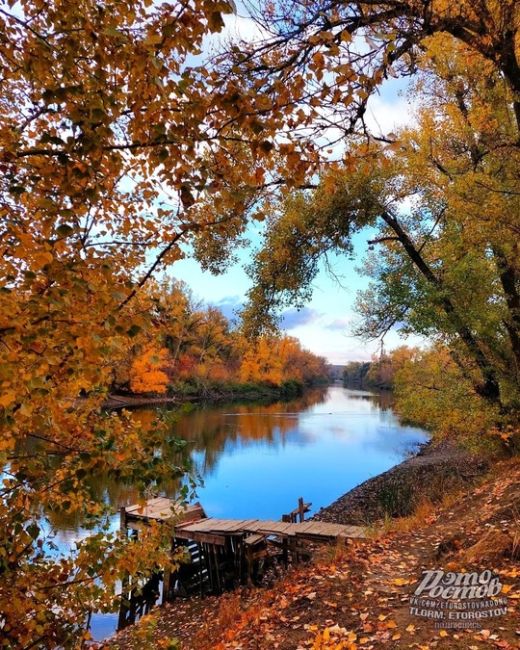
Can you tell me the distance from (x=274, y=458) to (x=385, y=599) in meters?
21.6

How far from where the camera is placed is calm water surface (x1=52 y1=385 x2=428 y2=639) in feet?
59.1

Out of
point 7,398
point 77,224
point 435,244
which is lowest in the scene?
point 7,398

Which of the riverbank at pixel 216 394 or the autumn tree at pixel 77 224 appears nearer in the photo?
the autumn tree at pixel 77 224

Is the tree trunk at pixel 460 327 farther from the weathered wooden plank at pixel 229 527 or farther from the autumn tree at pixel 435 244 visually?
the weathered wooden plank at pixel 229 527

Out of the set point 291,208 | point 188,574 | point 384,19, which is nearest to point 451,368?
point 291,208

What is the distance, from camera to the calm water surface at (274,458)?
59.1ft

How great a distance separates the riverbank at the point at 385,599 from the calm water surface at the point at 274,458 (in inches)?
152

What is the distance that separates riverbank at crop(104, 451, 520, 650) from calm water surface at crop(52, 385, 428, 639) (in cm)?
387

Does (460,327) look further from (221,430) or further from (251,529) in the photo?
(221,430)

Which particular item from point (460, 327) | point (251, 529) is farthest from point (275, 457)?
point (460, 327)

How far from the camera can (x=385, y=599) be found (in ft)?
18.4

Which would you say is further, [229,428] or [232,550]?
[229,428]

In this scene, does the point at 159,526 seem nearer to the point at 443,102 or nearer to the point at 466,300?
the point at 466,300

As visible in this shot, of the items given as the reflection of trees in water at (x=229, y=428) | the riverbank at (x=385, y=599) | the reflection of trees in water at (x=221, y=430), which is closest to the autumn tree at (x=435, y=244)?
the riverbank at (x=385, y=599)
